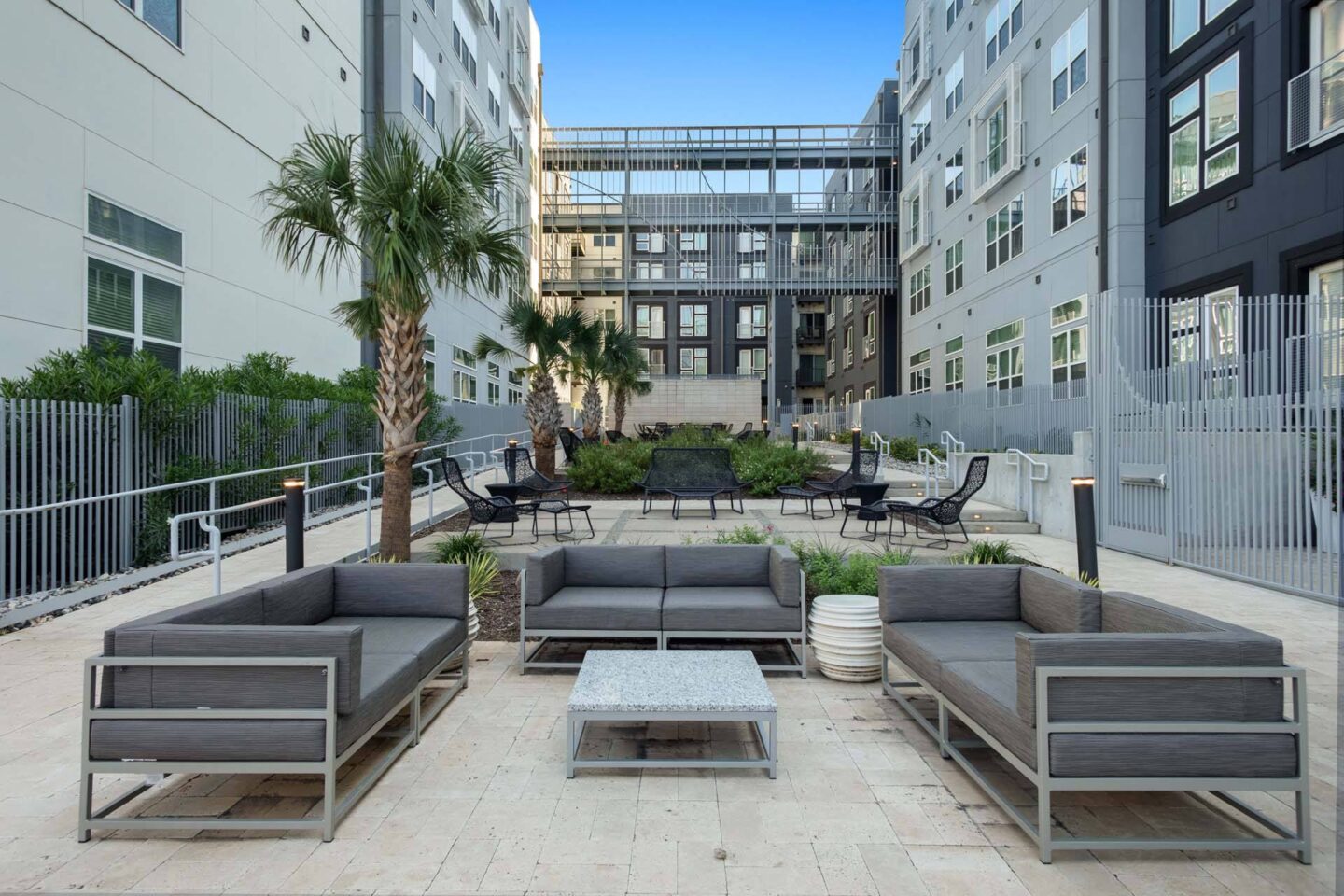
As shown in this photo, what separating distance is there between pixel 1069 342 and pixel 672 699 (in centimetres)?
1686

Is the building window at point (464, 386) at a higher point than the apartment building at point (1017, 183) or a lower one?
lower

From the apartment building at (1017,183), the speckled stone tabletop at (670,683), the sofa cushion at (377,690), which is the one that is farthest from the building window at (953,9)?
the sofa cushion at (377,690)

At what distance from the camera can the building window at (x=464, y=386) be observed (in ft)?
71.0

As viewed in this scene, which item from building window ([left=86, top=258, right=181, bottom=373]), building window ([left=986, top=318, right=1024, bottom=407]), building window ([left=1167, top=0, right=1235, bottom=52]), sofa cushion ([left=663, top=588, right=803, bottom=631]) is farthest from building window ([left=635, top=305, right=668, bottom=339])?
sofa cushion ([left=663, top=588, right=803, bottom=631])

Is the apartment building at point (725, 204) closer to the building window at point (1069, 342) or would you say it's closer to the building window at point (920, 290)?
the building window at point (920, 290)

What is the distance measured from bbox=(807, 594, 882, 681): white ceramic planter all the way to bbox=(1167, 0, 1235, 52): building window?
14346mm

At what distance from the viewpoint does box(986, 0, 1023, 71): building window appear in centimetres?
1989

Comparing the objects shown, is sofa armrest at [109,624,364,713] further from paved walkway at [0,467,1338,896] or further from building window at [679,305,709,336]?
building window at [679,305,709,336]

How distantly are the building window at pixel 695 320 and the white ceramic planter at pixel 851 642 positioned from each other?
132 ft

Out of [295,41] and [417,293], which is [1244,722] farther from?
[295,41]

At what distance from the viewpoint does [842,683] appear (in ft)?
16.0

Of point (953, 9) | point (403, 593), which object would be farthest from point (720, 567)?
point (953, 9)

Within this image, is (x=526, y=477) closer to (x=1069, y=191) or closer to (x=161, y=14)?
(x=161, y=14)

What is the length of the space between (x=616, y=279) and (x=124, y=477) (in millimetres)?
25626
